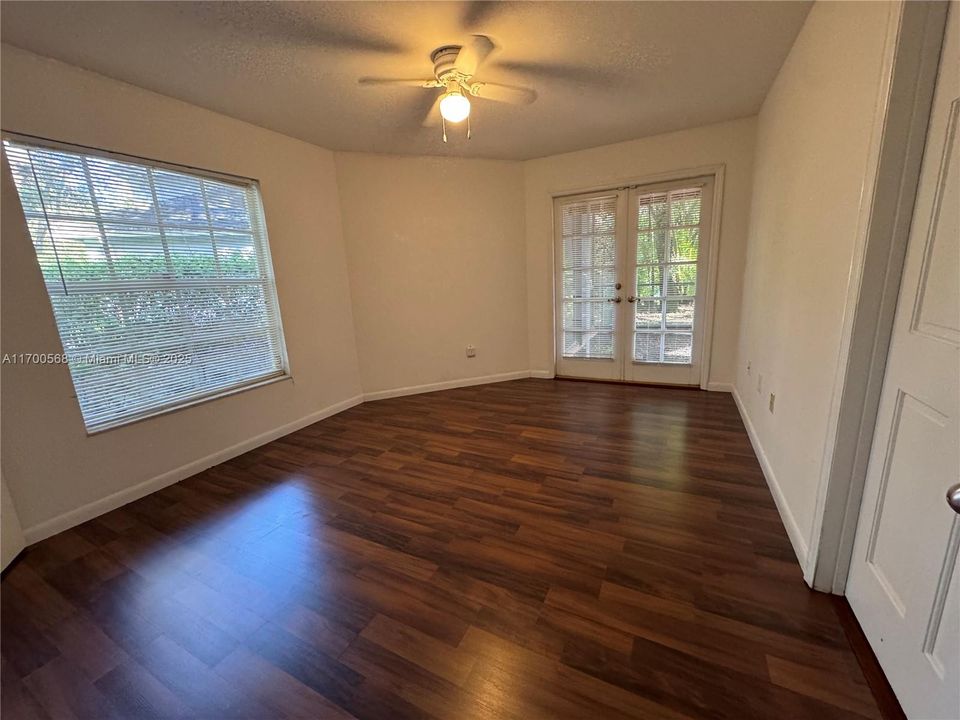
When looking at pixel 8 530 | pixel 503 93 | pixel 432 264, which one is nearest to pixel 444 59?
pixel 503 93

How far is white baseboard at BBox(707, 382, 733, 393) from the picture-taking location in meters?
3.76

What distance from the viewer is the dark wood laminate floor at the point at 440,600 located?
1153mm

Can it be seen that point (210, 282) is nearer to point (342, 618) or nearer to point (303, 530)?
point (303, 530)

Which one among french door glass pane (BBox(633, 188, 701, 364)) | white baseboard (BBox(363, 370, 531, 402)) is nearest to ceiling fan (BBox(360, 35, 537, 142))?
french door glass pane (BBox(633, 188, 701, 364))

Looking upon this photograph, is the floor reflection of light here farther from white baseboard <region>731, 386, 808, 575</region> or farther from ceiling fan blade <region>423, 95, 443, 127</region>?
ceiling fan blade <region>423, 95, 443, 127</region>

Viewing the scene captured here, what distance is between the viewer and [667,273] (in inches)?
149

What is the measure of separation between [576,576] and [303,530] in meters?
1.42

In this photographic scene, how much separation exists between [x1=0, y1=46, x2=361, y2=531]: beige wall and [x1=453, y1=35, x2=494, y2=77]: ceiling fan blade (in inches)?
76.0

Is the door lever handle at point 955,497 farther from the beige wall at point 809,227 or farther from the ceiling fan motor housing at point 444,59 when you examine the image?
the ceiling fan motor housing at point 444,59

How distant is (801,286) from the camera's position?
1.78 meters

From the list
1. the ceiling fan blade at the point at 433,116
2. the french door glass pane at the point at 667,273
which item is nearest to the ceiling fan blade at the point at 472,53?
the ceiling fan blade at the point at 433,116

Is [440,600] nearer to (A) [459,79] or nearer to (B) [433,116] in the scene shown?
(A) [459,79]

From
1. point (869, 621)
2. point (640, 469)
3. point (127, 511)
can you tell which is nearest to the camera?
point (869, 621)

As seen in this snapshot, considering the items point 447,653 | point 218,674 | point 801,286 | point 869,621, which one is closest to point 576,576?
point 447,653
